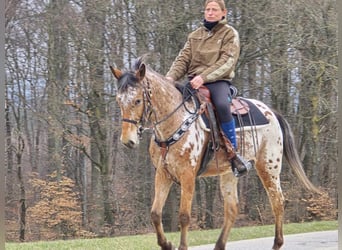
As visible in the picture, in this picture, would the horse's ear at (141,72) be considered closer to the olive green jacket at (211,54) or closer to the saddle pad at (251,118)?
the olive green jacket at (211,54)

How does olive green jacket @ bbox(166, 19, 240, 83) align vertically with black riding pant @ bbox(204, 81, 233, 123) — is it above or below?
above

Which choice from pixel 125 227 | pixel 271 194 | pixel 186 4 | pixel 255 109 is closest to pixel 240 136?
pixel 255 109

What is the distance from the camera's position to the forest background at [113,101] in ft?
37.8

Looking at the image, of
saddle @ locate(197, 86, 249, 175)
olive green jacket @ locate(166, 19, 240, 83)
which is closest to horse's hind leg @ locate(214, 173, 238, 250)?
saddle @ locate(197, 86, 249, 175)

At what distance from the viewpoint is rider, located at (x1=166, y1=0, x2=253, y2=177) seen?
190 inches

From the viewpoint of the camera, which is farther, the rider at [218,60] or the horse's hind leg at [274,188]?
the horse's hind leg at [274,188]

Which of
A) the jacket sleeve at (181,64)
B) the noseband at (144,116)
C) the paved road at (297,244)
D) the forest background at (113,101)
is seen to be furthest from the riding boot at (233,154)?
the forest background at (113,101)

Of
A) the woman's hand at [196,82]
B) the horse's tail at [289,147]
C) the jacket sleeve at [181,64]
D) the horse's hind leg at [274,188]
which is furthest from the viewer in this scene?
the horse's tail at [289,147]

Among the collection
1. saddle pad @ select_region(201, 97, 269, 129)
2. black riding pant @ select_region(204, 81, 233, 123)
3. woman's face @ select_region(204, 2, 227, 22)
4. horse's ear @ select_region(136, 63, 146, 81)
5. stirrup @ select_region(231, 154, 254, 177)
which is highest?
woman's face @ select_region(204, 2, 227, 22)

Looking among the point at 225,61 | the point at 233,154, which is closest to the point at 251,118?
the point at 233,154

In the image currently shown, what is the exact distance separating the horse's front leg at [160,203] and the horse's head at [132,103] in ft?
2.12

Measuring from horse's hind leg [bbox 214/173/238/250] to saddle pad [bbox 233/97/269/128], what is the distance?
2.13 feet

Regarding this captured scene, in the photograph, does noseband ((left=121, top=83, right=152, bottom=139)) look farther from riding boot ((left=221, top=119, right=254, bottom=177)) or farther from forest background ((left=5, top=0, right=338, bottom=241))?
forest background ((left=5, top=0, right=338, bottom=241))

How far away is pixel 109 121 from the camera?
12047 millimetres
